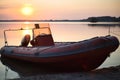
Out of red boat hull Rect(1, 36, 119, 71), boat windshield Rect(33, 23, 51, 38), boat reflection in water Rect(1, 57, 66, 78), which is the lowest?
boat reflection in water Rect(1, 57, 66, 78)

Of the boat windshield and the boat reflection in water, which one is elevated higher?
the boat windshield

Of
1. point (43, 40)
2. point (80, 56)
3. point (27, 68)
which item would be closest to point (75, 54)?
point (80, 56)

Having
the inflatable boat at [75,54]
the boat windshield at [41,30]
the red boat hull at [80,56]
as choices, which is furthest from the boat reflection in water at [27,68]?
the boat windshield at [41,30]

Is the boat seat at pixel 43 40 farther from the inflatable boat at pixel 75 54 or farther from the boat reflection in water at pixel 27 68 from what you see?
the boat reflection in water at pixel 27 68

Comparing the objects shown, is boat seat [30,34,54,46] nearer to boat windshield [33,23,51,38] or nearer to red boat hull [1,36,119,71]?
boat windshield [33,23,51,38]

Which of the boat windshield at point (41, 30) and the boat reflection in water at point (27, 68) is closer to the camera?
the boat reflection in water at point (27, 68)

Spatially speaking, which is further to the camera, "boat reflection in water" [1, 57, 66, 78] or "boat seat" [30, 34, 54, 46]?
"boat seat" [30, 34, 54, 46]

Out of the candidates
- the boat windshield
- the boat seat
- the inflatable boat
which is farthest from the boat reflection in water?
the boat windshield

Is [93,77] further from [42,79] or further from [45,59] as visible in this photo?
[45,59]

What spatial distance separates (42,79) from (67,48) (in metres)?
1.86

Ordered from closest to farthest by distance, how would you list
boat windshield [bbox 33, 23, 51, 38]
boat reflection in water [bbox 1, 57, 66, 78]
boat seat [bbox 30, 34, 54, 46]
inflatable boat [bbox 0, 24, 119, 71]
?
inflatable boat [bbox 0, 24, 119, 71], boat reflection in water [bbox 1, 57, 66, 78], boat seat [bbox 30, 34, 54, 46], boat windshield [bbox 33, 23, 51, 38]

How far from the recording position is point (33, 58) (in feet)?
41.0

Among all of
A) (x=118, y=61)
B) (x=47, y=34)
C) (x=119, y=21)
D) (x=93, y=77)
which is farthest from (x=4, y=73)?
(x=119, y=21)

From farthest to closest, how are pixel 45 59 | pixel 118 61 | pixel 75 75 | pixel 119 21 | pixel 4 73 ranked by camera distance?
1. pixel 119 21
2. pixel 118 61
3. pixel 4 73
4. pixel 45 59
5. pixel 75 75
